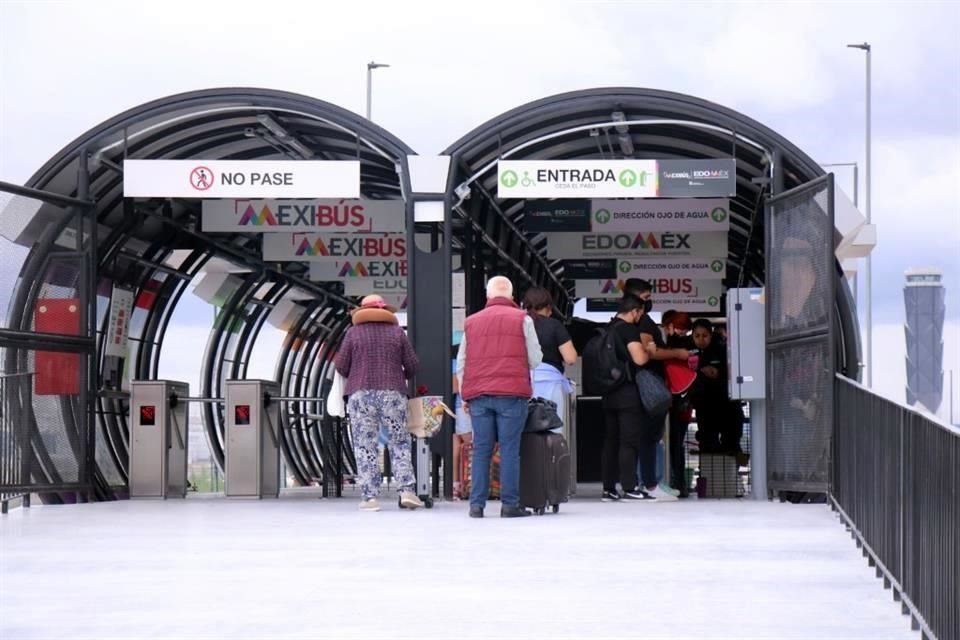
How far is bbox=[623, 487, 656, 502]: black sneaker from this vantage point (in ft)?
50.0

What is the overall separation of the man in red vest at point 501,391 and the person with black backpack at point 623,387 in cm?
203

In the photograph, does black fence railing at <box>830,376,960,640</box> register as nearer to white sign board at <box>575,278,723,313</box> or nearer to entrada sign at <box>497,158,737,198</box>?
entrada sign at <box>497,158,737,198</box>

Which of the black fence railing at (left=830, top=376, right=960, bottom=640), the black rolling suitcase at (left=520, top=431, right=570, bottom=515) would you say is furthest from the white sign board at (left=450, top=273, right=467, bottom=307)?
the black fence railing at (left=830, top=376, right=960, bottom=640)

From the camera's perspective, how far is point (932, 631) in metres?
6.28

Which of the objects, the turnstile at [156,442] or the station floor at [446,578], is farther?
the turnstile at [156,442]

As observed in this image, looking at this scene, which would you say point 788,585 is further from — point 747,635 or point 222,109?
point 222,109

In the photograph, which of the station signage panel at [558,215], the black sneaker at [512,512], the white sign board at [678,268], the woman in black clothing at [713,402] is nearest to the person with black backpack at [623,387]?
the black sneaker at [512,512]

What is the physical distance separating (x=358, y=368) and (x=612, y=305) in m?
19.3

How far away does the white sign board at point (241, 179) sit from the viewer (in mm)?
15969

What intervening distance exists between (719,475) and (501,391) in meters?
6.35

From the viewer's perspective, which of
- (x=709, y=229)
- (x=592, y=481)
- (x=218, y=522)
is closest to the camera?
(x=218, y=522)

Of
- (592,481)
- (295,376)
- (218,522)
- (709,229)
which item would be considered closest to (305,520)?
(218,522)

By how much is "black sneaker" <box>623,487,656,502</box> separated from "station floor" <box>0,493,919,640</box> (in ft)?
6.90

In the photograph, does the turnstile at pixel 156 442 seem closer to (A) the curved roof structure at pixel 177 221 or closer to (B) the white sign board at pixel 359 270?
(A) the curved roof structure at pixel 177 221
